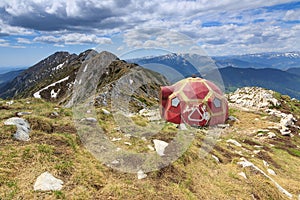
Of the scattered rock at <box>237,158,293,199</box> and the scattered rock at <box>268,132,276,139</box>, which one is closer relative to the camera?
the scattered rock at <box>237,158,293,199</box>

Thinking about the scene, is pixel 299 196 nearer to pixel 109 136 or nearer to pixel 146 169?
pixel 146 169

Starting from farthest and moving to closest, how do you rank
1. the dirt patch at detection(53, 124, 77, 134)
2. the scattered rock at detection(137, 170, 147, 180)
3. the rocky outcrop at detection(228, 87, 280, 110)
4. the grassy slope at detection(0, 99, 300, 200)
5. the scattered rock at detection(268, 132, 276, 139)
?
the rocky outcrop at detection(228, 87, 280, 110) → the scattered rock at detection(268, 132, 276, 139) → the dirt patch at detection(53, 124, 77, 134) → the scattered rock at detection(137, 170, 147, 180) → the grassy slope at detection(0, 99, 300, 200)

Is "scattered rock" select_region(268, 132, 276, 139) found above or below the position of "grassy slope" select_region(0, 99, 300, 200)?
below

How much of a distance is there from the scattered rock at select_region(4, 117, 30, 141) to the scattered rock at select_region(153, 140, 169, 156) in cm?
693

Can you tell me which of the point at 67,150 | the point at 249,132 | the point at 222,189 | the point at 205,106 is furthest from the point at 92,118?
the point at 249,132

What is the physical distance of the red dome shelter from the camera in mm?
29172

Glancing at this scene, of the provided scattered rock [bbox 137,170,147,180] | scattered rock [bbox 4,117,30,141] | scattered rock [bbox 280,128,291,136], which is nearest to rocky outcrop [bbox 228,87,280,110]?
scattered rock [bbox 280,128,291,136]

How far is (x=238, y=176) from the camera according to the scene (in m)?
12.5

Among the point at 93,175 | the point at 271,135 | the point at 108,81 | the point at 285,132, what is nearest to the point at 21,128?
the point at 93,175

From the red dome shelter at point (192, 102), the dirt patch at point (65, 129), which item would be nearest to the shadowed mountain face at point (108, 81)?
the red dome shelter at point (192, 102)

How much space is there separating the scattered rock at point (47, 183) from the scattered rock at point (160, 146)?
558 centimetres

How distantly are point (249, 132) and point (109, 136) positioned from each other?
2533 centimetres

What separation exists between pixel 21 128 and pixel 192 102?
21058 mm

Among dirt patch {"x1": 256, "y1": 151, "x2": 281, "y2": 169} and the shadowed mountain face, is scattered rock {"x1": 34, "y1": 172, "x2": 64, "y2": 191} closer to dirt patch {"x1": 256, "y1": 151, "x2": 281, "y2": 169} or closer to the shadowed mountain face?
the shadowed mountain face
